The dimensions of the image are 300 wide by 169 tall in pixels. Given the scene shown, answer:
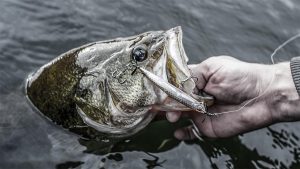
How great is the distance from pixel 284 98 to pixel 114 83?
1594 millimetres

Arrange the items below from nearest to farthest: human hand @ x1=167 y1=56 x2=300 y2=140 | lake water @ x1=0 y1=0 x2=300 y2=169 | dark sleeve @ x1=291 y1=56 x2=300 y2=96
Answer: dark sleeve @ x1=291 y1=56 x2=300 y2=96 < human hand @ x1=167 y1=56 x2=300 y2=140 < lake water @ x1=0 y1=0 x2=300 y2=169

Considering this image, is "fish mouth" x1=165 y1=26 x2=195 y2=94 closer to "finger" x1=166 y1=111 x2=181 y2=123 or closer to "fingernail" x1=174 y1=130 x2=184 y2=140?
"finger" x1=166 y1=111 x2=181 y2=123

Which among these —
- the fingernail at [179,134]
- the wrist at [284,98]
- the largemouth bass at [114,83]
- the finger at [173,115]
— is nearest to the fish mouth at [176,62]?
the largemouth bass at [114,83]

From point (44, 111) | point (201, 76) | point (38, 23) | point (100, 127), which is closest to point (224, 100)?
point (201, 76)

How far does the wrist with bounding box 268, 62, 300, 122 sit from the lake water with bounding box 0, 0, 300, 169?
741 mm

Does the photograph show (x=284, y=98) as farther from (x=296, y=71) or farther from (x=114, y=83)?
(x=114, y=83)

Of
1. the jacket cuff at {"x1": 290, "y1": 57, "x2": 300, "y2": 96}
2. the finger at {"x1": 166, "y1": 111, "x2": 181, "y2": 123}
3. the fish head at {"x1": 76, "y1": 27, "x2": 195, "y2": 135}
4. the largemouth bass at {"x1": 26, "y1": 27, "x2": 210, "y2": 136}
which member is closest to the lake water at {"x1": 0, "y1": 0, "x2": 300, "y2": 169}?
the largemouth bass at {"x1": 26, "y1": 27, "x2": 210, "y2": 136}

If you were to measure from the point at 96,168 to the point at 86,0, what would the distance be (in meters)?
3.21

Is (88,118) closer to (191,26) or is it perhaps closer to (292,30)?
(191,26)

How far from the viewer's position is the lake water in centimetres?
507

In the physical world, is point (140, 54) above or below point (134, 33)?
above

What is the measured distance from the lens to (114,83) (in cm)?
458

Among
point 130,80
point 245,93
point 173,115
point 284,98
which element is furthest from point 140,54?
point 284,98

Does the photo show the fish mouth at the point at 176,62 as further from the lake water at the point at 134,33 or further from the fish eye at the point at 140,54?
the lake water at the point at 134,33
